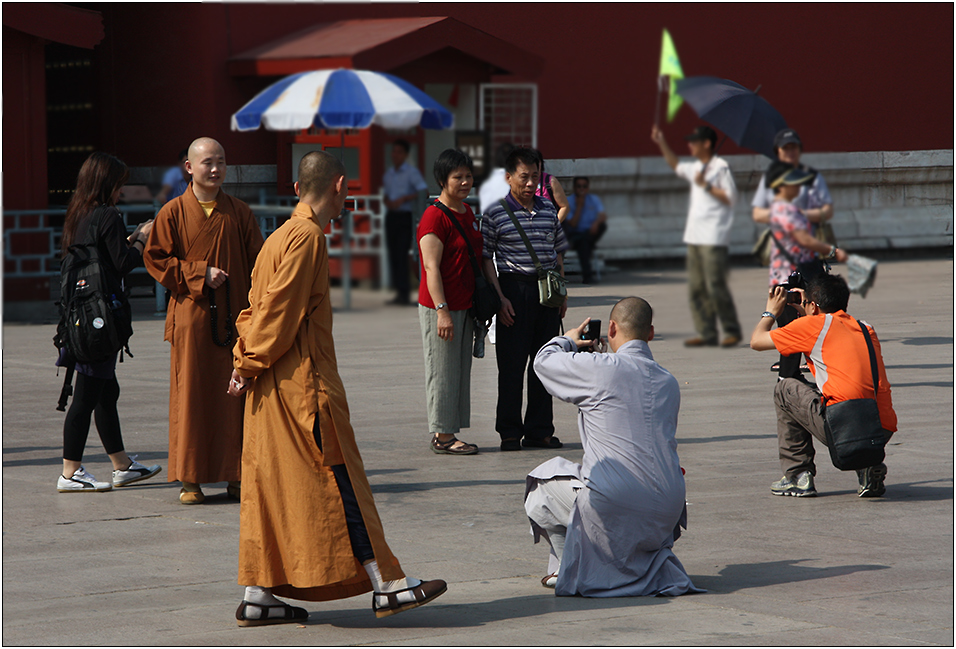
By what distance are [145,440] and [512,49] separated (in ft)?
17.8

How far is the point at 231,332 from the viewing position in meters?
5.75

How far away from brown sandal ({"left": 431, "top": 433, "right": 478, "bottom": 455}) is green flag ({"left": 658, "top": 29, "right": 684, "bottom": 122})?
4.86m

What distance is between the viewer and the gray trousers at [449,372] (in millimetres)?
6770

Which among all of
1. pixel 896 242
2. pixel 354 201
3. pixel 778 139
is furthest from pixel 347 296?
pixel 896 242

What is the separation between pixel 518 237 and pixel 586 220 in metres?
3.72

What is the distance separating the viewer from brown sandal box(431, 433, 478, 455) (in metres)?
6.87

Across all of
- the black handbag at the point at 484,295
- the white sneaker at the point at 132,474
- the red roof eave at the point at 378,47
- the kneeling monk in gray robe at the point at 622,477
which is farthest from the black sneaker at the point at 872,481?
the red roof eave at the point at 378,47

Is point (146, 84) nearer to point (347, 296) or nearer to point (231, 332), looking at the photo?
point (347, 296)

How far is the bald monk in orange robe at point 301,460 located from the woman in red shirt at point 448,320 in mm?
2360

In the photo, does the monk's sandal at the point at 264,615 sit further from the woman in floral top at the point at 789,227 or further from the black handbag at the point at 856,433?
the black handbag at the point at 856,433

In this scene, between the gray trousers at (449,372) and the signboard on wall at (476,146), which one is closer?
the signboard on wall at (476,146)

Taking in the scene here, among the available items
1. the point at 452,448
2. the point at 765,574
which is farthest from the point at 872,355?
the point at 452,448

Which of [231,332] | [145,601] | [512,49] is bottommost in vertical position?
[145,601]

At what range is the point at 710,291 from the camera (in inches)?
93.7
